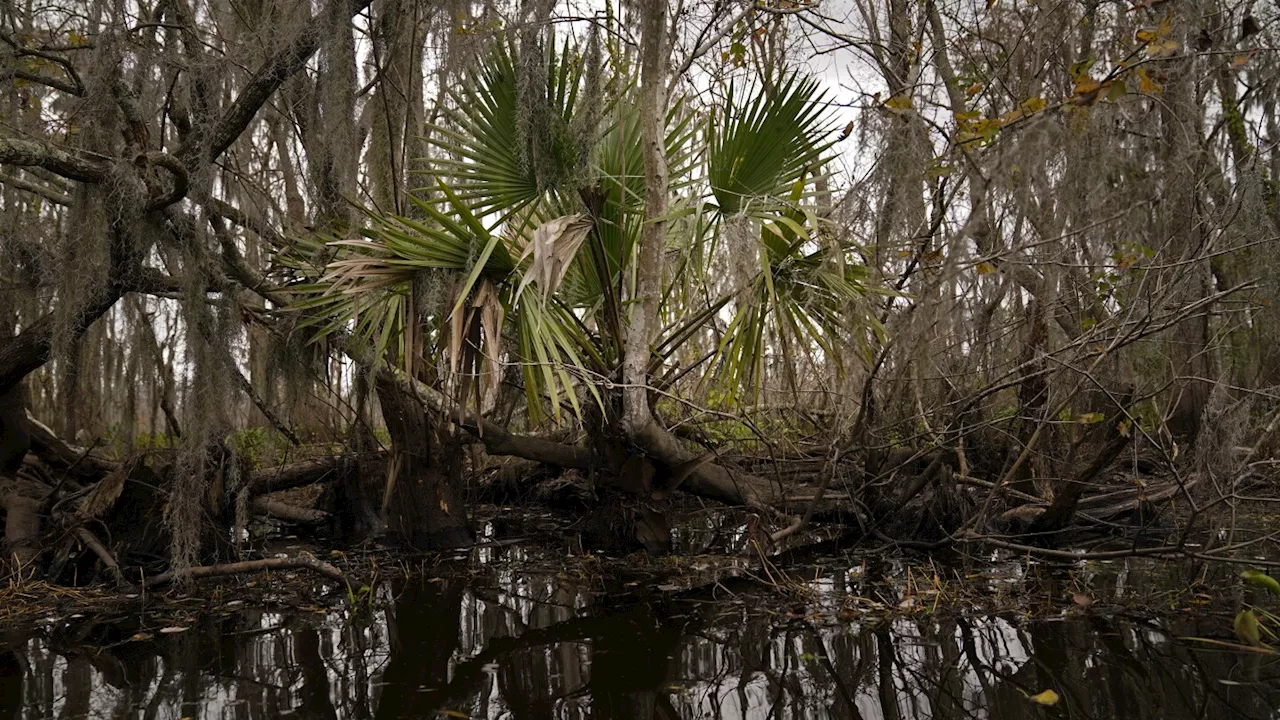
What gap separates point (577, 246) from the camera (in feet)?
13.0

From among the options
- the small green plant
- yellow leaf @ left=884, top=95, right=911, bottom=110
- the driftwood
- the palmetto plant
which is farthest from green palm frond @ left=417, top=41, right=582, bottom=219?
the small green plant

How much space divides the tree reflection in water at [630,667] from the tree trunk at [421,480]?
1.48 meters

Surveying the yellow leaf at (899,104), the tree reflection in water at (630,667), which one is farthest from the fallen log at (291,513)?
the yellow leaf at (899,104)

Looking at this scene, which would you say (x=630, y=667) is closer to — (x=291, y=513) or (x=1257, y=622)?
(x=1257, y=622)

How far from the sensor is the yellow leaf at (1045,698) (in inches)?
87.0

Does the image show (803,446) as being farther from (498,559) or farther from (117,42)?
(117,42)

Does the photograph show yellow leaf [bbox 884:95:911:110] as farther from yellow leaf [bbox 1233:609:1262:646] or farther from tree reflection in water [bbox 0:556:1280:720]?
yellow leaf [bbox 1233:609:1262:646]

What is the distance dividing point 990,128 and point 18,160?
3761 mm

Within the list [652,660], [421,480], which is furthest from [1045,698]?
[421,480]

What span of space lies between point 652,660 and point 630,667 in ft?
0.32

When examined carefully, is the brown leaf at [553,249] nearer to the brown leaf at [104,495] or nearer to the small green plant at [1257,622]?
the brown leaf at [104,495]

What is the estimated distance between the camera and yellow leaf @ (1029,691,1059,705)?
221 centimetres

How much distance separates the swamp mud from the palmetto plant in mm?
912

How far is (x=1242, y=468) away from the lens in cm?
342
